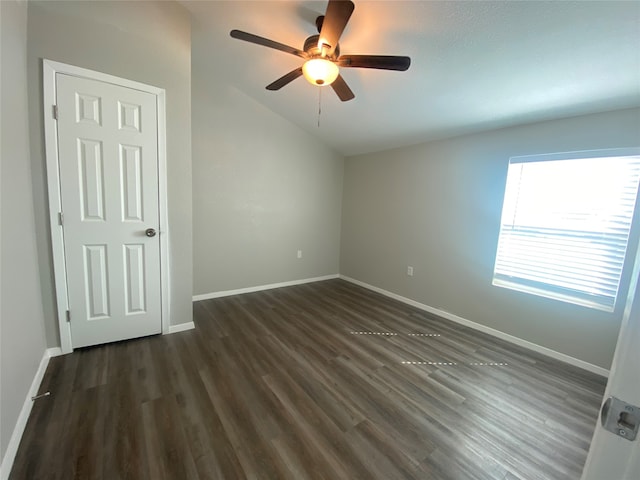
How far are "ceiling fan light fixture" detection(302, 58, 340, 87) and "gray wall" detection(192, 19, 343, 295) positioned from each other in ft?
5.16

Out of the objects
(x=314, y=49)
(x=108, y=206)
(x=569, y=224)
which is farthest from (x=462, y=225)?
(x=108, y=206)

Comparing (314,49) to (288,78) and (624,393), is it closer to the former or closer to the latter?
(288,78)

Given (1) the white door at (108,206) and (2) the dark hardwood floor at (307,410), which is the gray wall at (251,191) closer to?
(1) the white door at (108,206)

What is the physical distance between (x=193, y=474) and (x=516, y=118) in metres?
3.59

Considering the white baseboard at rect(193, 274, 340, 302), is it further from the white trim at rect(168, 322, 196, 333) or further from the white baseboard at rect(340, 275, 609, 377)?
the white baseboard at rect(340, 275, 609, 377)

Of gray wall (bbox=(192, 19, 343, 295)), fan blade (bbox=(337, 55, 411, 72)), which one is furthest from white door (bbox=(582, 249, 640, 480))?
gray wall (bbox=(192, 19, 343, 295))

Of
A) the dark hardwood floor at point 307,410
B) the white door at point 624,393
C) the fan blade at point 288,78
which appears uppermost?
the fan blade at point 288,78

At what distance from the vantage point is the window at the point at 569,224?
2.12m

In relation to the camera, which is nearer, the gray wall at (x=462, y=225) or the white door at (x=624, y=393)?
the white door at (x=624, y=393)

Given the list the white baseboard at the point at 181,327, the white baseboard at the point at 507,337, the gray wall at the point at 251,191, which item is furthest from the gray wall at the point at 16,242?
the white baseboard at the point at 507,337

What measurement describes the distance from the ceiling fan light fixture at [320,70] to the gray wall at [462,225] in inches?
77.4

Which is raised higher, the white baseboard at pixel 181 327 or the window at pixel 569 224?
the window at pixel 569 224

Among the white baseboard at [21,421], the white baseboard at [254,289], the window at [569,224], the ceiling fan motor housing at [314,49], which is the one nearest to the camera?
the white baseboard at [21,421]

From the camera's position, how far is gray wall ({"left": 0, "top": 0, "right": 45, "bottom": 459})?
133cm
